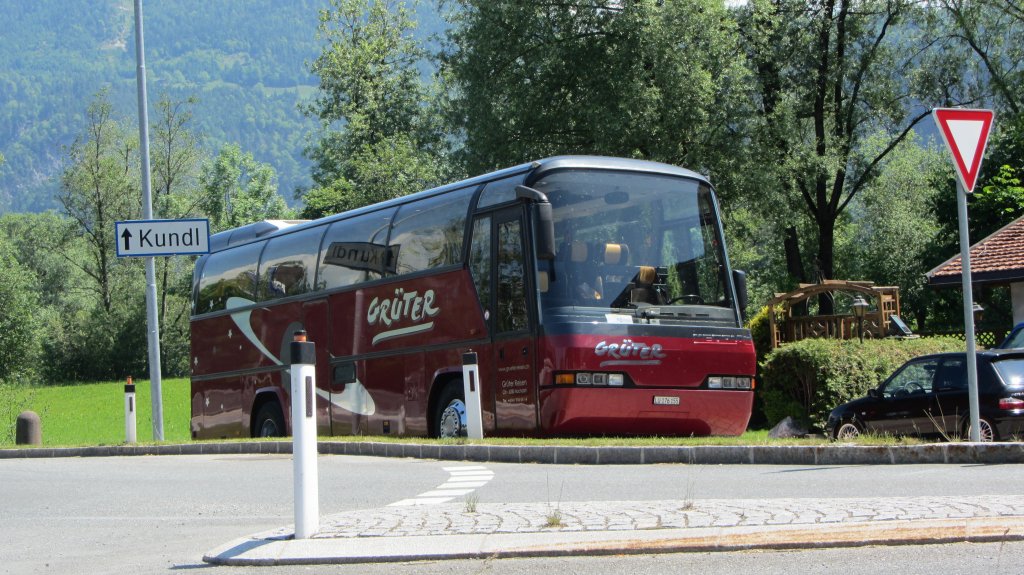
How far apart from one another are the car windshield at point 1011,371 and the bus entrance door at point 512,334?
6068mm

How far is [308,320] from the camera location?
1998 centimetres

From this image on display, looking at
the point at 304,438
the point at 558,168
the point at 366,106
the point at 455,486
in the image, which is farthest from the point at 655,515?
the point at 366,106

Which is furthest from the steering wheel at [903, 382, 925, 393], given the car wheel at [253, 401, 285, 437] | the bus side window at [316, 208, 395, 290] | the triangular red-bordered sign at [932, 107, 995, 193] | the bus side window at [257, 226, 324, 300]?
the car wheel at [253, 401, 285, 437]

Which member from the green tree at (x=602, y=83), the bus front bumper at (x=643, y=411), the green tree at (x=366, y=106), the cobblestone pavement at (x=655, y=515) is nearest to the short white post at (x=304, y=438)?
the cobblestone pavement at (x=655, y=515)

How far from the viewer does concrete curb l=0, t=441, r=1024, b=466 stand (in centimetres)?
1171

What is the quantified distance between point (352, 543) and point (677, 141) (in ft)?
83.7

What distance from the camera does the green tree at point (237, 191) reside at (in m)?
75.8

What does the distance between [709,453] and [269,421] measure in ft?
33.1

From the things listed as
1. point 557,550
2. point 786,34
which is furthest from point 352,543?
point 786,34

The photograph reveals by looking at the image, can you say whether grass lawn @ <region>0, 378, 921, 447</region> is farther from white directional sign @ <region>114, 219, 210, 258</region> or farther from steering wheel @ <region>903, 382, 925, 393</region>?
white directional sign @ <region>114, 219, 210, 258</region>

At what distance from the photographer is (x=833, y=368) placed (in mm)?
22375

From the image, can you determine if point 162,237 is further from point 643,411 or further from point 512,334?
point 643,411

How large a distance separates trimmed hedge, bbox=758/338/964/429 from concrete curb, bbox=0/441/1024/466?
894cm

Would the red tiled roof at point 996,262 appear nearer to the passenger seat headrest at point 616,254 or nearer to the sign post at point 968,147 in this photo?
the passenger seat headrest at point 616,254
